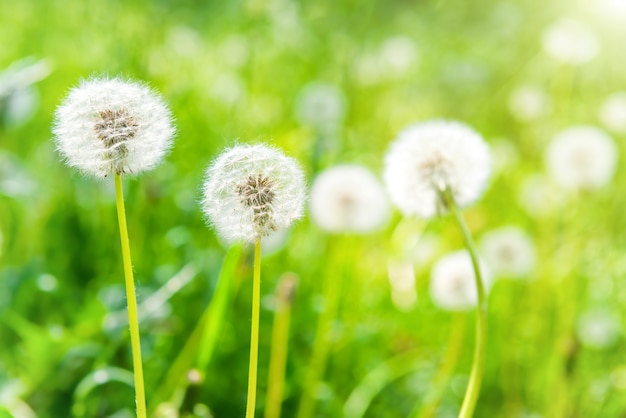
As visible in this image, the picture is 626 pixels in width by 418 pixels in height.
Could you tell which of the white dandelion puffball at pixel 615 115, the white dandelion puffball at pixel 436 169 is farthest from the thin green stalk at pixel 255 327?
the white dandelion puffball at pixel 615 115

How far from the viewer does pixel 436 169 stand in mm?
998

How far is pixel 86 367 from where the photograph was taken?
4.25 feet

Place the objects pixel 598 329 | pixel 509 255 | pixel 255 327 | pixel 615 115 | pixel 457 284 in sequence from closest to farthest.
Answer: pixel 255 327 < pixel 457 284 < pixel 598 329 < pixel 509 255 < pixel 615 115

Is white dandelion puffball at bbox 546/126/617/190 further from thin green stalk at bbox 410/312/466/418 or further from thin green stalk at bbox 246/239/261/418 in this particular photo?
thin green stalk at bbox 246/239/261/418

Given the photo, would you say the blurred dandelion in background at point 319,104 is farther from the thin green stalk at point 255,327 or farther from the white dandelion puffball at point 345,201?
the thin green stalk at point 255,327

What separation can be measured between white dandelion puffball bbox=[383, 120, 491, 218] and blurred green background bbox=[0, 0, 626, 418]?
255 millimetres

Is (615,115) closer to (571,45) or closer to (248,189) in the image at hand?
(571,45)

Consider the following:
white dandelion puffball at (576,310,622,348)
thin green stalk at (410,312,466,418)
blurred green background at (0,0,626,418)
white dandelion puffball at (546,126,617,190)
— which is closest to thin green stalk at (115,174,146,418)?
blurred green background at (0,0,626,418)

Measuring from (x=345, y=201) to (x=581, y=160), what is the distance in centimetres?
72

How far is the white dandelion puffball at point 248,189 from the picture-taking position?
67 cm

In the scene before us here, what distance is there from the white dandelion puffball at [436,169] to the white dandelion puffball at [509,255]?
2.92 feet

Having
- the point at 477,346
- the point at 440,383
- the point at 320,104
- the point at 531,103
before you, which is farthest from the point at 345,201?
the point at 531,103

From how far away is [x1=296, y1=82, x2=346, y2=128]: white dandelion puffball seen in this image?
8.45 ft

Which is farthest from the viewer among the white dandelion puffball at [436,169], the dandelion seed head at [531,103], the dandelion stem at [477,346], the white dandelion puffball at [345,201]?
the dandelion seed head at [531,103]
